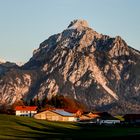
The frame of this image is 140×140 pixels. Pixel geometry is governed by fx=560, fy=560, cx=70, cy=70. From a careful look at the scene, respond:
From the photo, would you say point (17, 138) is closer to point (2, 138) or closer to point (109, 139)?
point (2, 138)

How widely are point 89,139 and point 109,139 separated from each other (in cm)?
555

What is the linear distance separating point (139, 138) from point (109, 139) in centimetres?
578

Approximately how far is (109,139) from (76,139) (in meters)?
7.73

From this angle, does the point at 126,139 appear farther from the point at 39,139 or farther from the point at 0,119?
the point at 0,119

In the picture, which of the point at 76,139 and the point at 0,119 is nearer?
the point at 76,139

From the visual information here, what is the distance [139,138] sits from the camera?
107m

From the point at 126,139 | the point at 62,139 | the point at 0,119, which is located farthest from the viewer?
the point at 0,119

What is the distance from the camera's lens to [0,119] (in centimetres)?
18475

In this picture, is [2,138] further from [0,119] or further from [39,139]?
[0,119]

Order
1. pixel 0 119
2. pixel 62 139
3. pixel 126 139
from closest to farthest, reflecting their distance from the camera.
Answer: pixel 126 139
pixel 62 139
pixel 0 119

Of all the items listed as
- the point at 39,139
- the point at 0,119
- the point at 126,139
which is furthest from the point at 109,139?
the point at 0,119

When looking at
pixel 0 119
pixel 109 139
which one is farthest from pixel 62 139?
pixel 0 119

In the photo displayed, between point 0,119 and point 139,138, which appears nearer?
point 139,138

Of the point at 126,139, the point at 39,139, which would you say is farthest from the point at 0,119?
the point at 126,139
